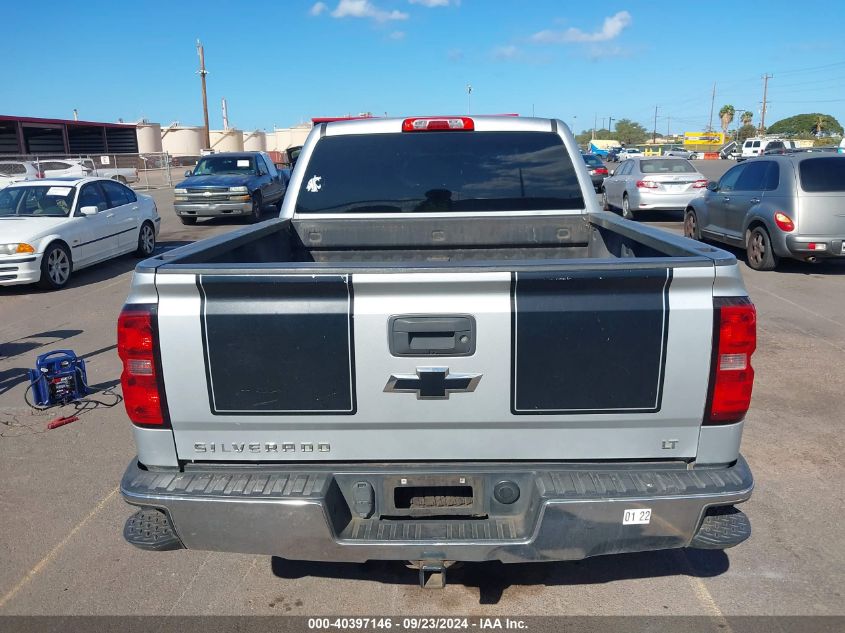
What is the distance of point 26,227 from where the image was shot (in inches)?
407

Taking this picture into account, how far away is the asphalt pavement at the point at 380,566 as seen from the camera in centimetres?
324

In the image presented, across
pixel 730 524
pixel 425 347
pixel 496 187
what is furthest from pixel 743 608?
pixel 496 187

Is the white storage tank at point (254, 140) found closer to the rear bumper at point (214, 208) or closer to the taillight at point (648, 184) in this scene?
the rear bumper at point (214, 208)

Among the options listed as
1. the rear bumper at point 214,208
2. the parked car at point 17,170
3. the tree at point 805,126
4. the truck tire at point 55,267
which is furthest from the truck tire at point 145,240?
the tree at point 805,126

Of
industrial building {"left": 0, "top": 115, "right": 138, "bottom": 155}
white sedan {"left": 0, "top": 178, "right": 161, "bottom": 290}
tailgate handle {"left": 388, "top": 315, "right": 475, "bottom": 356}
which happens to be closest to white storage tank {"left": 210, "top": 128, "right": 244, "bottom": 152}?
industrial building {"left": 0, "top": 115, "right": 138, "bottom": 155}

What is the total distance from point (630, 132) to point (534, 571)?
6069 inches

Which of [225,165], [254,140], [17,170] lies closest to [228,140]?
[254,140]

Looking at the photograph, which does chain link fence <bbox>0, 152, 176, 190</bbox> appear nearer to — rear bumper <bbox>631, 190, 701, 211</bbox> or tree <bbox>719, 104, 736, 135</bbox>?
rear bumper <bbox>631, 190, 701, 211</bbox>

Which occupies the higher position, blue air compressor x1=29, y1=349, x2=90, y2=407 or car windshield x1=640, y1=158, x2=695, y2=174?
car windshield x1=640, y1=158, x2=695, y2=174

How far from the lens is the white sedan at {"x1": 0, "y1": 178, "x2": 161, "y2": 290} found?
9.96 meters

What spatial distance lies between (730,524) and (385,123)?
3023 mm

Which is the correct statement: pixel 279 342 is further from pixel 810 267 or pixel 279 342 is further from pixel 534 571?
pixel 810 267

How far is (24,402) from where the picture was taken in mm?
5961

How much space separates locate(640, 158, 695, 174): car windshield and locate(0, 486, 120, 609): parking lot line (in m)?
15.1
